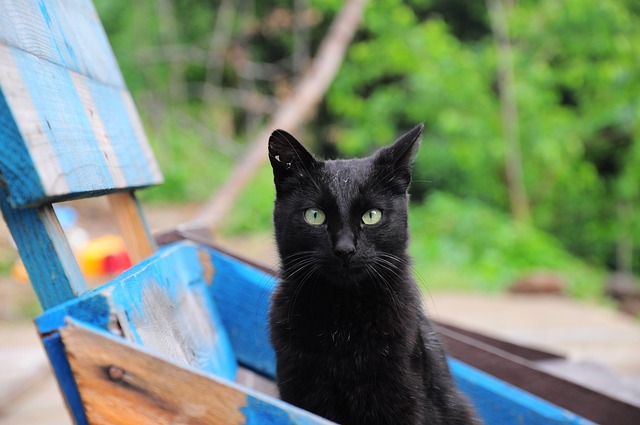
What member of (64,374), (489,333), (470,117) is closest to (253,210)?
(470,117)

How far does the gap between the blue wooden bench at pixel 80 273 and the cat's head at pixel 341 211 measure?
260mm

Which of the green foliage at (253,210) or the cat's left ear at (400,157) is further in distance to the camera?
the green foliage at (253,210)

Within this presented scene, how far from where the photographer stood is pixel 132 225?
1615 mm

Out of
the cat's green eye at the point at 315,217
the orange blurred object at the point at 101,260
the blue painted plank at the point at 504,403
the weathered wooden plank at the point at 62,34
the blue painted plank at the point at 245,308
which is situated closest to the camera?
the weathered wooden plank at the point at 62,34

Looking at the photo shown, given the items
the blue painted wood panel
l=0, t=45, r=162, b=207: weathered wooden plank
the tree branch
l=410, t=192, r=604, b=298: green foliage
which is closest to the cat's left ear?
the blue painted wood panel

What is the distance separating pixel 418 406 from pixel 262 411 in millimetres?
490

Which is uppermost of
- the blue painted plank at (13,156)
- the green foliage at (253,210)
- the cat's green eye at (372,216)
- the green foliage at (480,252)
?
the blue painted plank at (13,156)

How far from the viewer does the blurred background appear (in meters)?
7.15

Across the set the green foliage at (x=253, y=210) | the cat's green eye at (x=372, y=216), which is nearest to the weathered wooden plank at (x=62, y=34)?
the cat's green eye at (x=372, y=216)

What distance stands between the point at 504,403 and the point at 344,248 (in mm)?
647

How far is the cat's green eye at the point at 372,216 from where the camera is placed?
4.51 ft

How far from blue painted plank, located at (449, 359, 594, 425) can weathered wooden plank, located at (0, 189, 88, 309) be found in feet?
3.48

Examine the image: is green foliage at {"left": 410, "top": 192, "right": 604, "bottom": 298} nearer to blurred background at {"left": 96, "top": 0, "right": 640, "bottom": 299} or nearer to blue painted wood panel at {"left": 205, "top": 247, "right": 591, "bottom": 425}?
blurred background at {"left": 96, "top": 0, "right": 640, "bottom": 299}

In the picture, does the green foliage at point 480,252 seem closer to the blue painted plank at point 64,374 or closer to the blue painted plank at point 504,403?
the blue painted plank at point 504,403
